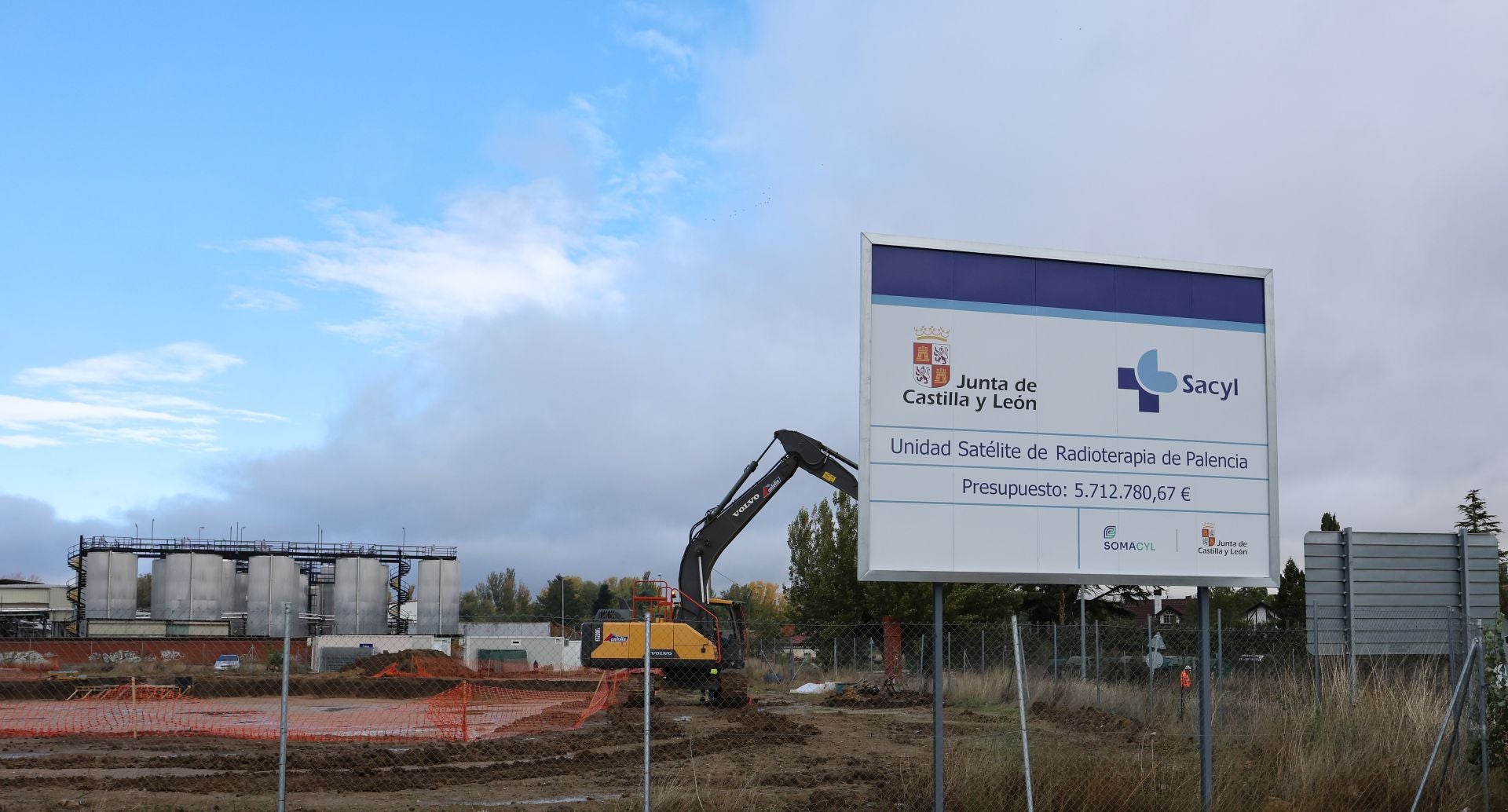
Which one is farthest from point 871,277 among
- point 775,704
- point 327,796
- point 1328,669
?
point 775,704

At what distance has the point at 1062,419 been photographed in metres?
10.9

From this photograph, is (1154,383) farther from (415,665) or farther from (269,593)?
(269,593)

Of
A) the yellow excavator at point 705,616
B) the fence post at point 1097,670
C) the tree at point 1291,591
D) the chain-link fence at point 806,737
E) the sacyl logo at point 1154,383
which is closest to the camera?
the sacyl logo at point 1154,383

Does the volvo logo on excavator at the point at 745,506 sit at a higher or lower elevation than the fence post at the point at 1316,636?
higher

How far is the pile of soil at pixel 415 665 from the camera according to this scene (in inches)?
1844

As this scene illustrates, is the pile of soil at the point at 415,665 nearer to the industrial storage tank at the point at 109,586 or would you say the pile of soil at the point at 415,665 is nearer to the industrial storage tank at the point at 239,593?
the industrial storage tank at the point at 239,593

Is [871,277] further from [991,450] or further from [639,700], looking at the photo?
[639,700]

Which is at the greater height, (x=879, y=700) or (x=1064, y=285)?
(x=1064, y=285)

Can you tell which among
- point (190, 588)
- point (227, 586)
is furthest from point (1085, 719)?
point (227, 586)

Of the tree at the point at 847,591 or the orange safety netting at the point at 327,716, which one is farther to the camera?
the tree at the point at 847,591

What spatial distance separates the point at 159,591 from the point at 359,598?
36.5 feet

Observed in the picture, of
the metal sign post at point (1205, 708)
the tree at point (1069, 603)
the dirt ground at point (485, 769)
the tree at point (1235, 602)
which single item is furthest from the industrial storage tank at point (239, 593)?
the metal sign post at point (1205, 708)

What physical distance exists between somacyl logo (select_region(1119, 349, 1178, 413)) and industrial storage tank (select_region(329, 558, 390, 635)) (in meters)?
67.2

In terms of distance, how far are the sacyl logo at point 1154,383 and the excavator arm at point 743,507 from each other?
18.8 m
